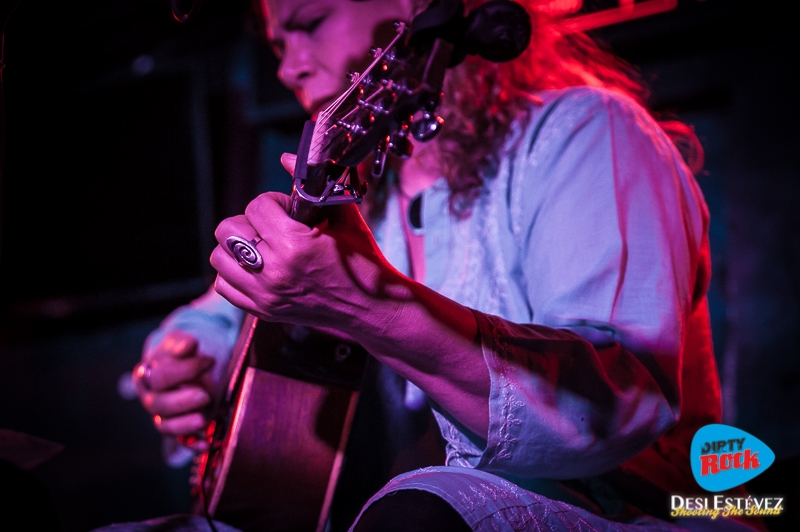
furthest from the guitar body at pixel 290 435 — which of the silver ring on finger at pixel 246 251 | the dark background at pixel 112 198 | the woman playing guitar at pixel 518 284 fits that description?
the dark background at pixel 112 198

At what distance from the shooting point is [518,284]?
997 mm

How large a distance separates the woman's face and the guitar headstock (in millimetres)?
594

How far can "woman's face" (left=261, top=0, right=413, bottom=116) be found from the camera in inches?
46.5

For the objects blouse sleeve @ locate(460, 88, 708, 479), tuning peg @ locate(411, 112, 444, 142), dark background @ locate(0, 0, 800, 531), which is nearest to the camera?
tuning peg @ locate(411, 112, 444, 142)

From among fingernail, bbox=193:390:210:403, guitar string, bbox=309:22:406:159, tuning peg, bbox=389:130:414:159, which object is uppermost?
guitar string, bbox=309:22:406:159

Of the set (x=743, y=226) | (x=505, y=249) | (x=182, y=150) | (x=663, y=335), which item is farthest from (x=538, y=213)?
(x=182, y=150)

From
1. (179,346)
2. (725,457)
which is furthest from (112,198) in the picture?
(725,457)

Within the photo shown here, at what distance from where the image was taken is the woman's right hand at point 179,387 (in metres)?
1.34

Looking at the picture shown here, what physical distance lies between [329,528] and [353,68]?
87 cm

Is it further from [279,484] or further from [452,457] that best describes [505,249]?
[279,484]

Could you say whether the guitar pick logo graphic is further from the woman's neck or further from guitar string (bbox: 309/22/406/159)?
guitar string (bbox: 309/22/406/159)

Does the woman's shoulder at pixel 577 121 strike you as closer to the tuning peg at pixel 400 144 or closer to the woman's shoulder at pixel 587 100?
the woman's shoulder at pixel 587 100

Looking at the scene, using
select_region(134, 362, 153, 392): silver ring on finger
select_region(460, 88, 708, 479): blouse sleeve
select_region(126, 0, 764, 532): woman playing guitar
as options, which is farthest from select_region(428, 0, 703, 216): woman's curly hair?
select_region(134, 362, 153, 392): silver ring on finger

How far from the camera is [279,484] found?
1.03 m
